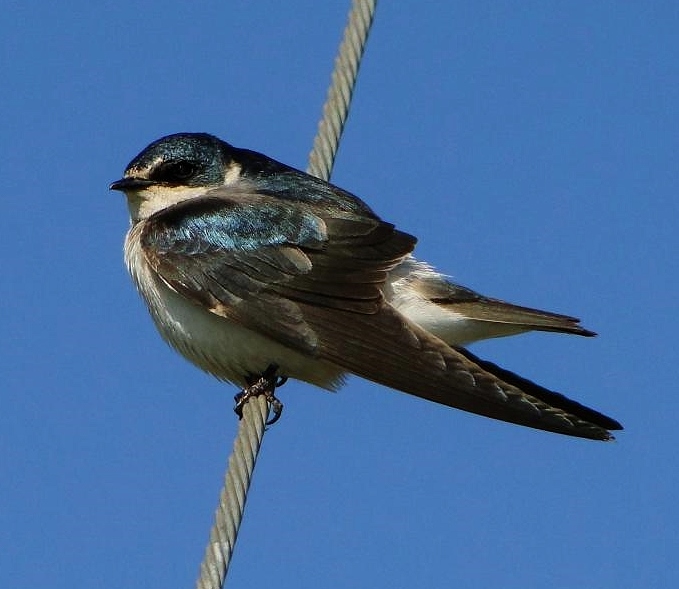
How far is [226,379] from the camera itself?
5.11 meters

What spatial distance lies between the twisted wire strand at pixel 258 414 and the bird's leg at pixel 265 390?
0.13m

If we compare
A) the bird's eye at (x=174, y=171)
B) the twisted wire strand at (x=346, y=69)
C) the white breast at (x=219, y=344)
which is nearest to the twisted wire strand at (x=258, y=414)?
the twisted wire strand at (x=346, y=69)

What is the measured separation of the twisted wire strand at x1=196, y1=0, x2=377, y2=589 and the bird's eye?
0.68 meters

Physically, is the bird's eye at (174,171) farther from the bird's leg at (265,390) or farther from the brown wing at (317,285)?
the bird's leg at (265,390)

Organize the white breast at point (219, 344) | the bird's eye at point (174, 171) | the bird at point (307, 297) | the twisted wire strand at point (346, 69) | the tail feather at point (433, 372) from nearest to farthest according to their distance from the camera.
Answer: the tail feather at point (433, 372), the twisted wire strand at point (346, 69), the bird at point (307, 297), the white breast at point (219, 344), the bird's eye at point (174, 171)

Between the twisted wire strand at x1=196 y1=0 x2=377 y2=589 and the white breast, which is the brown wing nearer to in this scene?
the white breast

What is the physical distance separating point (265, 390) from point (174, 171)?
3.22ft

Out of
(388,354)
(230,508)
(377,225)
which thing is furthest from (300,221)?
(230,508)

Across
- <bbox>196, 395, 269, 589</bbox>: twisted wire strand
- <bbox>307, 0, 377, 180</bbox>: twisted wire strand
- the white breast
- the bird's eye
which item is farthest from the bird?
<bbox>196, 395, 269, 589</bbox>: twisted wire strand

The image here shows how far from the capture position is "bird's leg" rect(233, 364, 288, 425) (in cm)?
494

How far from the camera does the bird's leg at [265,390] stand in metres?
4.94

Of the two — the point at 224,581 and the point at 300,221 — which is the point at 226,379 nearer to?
the point at 300,221

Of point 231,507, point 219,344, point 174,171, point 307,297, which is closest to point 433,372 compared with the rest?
point 307,297

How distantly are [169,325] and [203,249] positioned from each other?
260 millimetres
